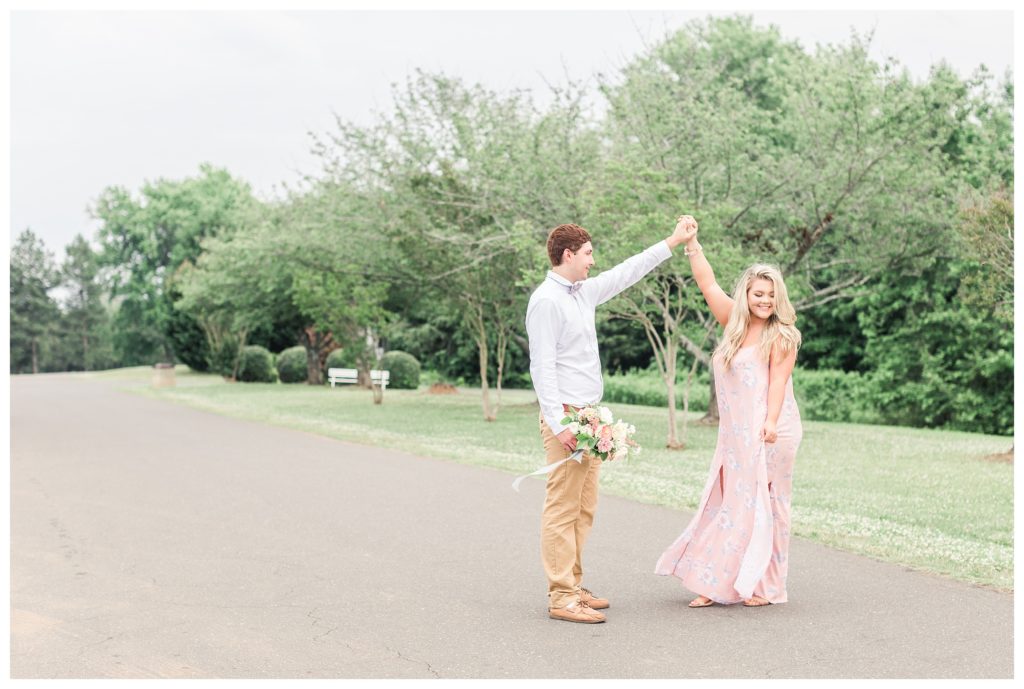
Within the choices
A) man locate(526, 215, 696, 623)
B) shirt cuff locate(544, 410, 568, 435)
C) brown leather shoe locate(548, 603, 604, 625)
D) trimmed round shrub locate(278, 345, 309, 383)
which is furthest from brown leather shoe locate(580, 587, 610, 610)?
trimmed round shrub locate(278, 345, 309, 383)

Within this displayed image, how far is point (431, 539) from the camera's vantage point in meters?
8.41

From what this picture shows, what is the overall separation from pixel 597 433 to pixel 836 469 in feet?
28.9

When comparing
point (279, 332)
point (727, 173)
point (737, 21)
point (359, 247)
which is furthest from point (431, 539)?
point (279, 332)

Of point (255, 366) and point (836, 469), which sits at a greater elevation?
point (255, 366)

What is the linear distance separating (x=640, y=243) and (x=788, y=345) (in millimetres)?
9607

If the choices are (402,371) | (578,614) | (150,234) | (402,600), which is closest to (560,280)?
(578,614)

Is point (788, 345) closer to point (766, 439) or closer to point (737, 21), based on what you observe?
point (766, 439)

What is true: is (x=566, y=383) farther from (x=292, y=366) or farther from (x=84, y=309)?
(x=84, y=309)

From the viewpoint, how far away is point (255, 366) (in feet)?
146

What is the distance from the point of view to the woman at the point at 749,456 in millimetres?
6133

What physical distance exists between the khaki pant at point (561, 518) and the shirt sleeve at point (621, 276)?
2.47ft

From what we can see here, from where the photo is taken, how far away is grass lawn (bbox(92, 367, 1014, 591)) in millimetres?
8242

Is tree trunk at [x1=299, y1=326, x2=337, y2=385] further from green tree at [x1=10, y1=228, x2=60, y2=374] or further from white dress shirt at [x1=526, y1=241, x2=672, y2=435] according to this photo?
green tree at [x1=10, y1=228, x2=60, y2=374]

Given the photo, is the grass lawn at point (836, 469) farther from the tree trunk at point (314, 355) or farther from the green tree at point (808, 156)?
the tree trunk at point (314, 355)
